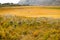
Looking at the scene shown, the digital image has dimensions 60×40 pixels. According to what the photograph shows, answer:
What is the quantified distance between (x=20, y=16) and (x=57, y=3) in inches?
15.1

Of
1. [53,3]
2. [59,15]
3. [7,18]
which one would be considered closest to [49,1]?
[53,3]

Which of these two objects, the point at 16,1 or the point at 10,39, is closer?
the point at 10,39

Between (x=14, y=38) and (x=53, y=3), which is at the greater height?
(x=53, y=3)

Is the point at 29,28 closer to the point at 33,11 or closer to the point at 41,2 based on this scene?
the point at 33,11

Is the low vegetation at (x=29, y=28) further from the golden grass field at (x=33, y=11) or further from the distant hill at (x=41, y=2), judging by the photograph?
the distant hill at (x=41, y=2)

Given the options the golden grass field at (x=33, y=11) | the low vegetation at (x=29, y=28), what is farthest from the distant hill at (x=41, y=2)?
the low vegetation at (x=29, y=28)

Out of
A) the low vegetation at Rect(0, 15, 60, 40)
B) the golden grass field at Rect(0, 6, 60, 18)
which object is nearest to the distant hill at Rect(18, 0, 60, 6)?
the golden grass field at Rect(0, 6, 60, 18)

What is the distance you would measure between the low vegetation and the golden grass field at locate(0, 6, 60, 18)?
1.9 inches

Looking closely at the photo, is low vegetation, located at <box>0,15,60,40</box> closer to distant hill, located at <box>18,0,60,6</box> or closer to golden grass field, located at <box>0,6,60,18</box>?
golden grass field, located at <box>0,6,60,18</box>

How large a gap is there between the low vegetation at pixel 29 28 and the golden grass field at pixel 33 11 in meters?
0.05

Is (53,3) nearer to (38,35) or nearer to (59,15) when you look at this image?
(59,15)

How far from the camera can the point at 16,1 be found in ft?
5.87

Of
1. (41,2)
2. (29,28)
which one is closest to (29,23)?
(29,28)

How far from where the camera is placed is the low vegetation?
1552 millimetres
